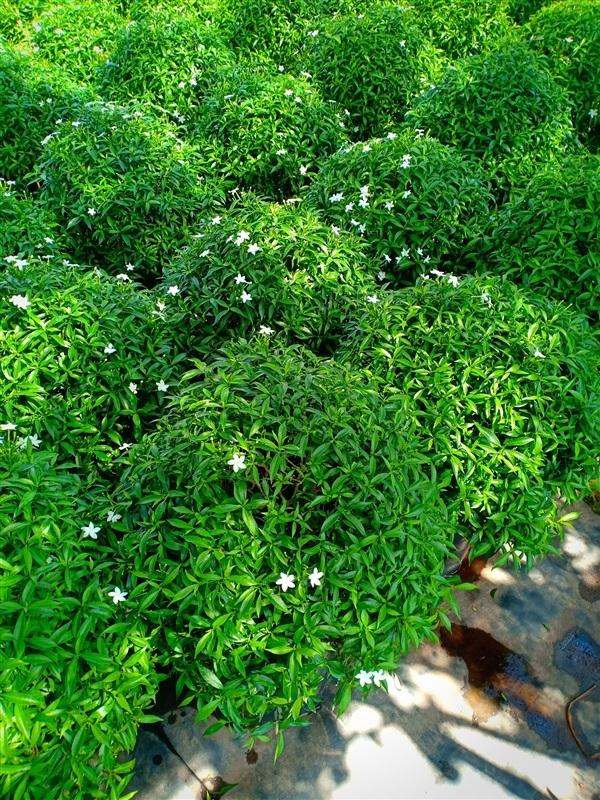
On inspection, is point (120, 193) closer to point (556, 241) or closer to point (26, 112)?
point (26, 112)

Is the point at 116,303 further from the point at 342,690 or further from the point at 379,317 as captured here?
the point at 342,690

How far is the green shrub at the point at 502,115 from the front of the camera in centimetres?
374

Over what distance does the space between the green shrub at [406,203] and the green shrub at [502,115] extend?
40 centimetres

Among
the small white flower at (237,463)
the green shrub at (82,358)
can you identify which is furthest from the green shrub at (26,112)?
the small white flower at (237,463)

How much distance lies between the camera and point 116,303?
106 inches

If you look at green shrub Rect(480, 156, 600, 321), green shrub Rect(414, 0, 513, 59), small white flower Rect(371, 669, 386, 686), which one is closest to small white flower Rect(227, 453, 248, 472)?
small white flower Rect(371, 669, 386, 686)

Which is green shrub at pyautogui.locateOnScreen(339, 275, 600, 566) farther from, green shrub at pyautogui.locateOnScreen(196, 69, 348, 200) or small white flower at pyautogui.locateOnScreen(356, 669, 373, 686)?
green shrub at pyautogui.locateOnScreen(196, 69, 348, 200)

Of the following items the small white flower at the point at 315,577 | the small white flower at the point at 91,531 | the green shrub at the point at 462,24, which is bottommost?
the small white flower at the point at 91,531

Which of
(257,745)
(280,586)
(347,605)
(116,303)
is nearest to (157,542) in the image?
(280,586)

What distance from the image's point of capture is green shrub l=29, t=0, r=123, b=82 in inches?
185

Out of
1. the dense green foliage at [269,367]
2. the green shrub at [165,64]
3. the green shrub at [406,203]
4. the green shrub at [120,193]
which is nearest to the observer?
the dense green foliage at [269,367]

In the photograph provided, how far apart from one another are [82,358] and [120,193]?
127cm

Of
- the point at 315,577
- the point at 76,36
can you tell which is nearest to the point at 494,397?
the point at 315,577

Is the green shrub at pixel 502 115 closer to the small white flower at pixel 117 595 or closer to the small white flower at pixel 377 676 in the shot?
the small white flower at pixel 377 676
